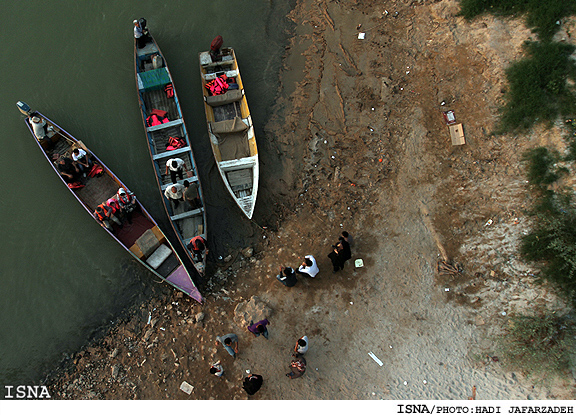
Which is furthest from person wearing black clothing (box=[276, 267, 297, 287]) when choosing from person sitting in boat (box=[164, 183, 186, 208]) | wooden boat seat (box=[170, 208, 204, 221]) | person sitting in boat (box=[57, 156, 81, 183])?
person sitting in boat (box=[57, 156, 81, 183])

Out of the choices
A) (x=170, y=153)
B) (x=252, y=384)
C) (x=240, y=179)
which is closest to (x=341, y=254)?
(x=252, y=384)

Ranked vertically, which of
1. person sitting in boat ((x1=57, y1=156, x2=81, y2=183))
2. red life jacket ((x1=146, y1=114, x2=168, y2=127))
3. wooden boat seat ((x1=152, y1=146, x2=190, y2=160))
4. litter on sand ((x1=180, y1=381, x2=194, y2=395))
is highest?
red life jacket ((x1=146, y1=114, x2=168, y2=127))

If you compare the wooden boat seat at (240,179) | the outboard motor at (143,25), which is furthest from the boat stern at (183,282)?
the outboard motor at (143,25)

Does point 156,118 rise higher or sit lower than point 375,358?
higher

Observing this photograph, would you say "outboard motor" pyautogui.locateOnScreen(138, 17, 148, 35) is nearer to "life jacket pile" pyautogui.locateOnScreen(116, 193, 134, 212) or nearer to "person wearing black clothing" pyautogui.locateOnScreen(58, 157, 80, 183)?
"person wearing black clothing" pyautogui.locateOnScreen(58, 157, 80, 183)

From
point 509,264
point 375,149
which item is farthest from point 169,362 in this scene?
point 509,264

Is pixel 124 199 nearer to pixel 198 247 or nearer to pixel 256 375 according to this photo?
pixel 198 247
